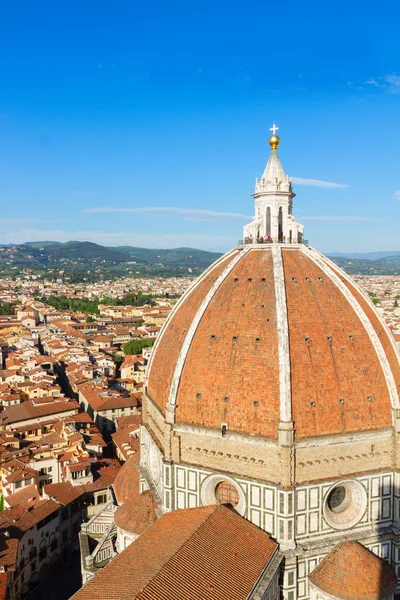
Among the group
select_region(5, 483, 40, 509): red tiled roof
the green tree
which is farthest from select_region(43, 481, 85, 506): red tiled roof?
the green tree

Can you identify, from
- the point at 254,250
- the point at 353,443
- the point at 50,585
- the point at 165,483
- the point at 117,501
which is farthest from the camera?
the point at 50,585

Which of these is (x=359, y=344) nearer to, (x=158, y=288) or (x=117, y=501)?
(x=117, y=501)

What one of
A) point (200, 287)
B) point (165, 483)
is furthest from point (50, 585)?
point (200, 287)

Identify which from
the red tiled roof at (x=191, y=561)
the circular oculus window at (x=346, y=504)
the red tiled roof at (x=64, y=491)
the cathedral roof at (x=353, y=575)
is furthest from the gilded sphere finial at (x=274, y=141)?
the red tiled roof at (x=64, y=491)

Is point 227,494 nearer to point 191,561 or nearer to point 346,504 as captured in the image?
point 191,561

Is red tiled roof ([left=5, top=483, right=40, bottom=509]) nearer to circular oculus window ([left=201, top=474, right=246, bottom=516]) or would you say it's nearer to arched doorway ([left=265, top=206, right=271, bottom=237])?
circular oculus window ([left=201, top=474, right=246, bottom=516])

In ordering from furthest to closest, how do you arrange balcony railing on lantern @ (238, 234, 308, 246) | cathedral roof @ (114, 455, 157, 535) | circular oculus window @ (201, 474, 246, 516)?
balcony railing on lantern @ (238, 234, 308, 246)
cathedral roof @ (114, 455, 157, 535)
circular oculus window @ (201, 474, 246, 516)

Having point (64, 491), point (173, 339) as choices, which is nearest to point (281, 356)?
Result: point (173, 339)
